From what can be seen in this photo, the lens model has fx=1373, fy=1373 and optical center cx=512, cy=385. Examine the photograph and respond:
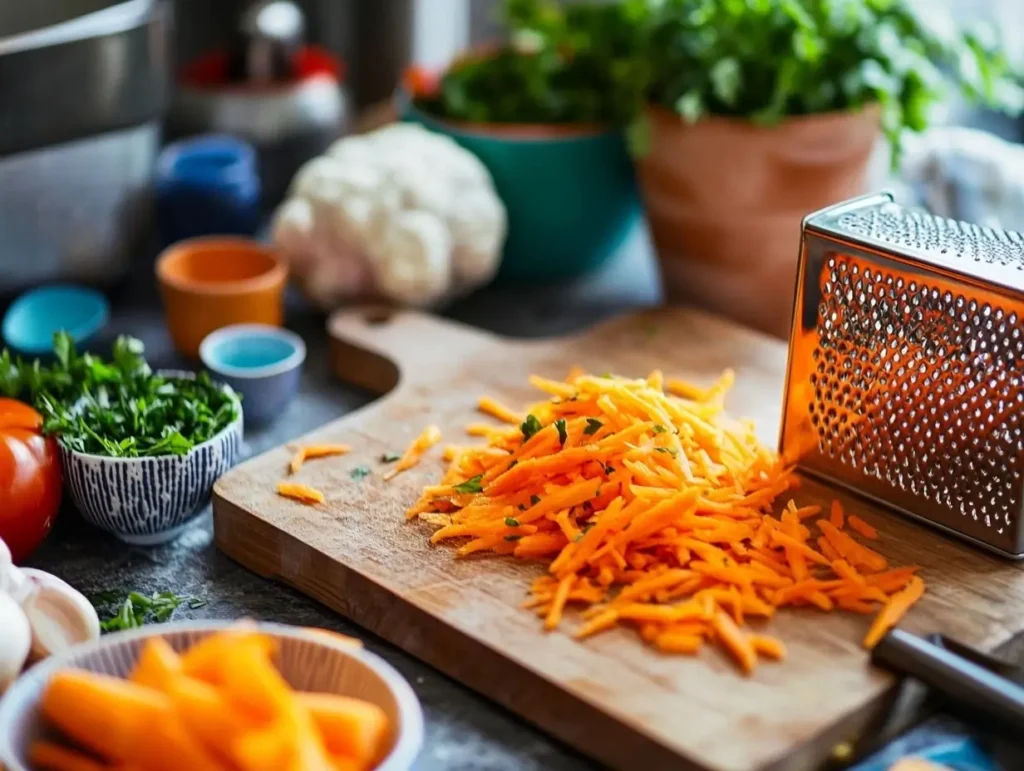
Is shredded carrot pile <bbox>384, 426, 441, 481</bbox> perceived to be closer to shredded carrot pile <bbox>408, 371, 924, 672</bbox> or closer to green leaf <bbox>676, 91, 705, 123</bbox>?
shredded carrot pile <bbox>408, 371, 924, 672</bbox>

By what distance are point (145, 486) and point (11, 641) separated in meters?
0.30

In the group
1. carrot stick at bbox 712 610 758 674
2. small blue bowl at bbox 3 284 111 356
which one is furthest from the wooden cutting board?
small blue bowl at bbox 3 284 111 356

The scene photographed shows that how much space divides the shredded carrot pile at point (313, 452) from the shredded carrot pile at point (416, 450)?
0.06 meters

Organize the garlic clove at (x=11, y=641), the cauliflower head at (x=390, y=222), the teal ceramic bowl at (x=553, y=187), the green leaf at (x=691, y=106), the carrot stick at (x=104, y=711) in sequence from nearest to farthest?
the carrot stick at (x=104, y=711) → the garlic clove at (x=11, y=641) → the green leaf at (x=691, y=106) → the cauliflower head at (x=390, y=222) → the teal ceramic bowl at (x=553, y=187)

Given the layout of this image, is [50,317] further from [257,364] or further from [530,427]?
[530,427]

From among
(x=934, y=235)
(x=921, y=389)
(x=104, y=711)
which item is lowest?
(x=104, y=711)

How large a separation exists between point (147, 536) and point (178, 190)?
73 cm

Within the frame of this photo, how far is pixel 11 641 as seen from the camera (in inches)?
41.7

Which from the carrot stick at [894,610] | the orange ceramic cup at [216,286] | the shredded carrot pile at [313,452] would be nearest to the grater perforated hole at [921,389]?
the carrot stick at [894,610]

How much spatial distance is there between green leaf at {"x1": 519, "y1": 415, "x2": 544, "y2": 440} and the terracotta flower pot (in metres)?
0.53

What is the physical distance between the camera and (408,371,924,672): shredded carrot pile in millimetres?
1194

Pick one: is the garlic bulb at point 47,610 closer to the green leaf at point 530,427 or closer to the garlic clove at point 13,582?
the garlic clove at point 13,582

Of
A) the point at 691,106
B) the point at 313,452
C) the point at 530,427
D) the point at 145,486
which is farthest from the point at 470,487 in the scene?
the point at 691,106

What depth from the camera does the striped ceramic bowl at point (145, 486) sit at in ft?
4.36
